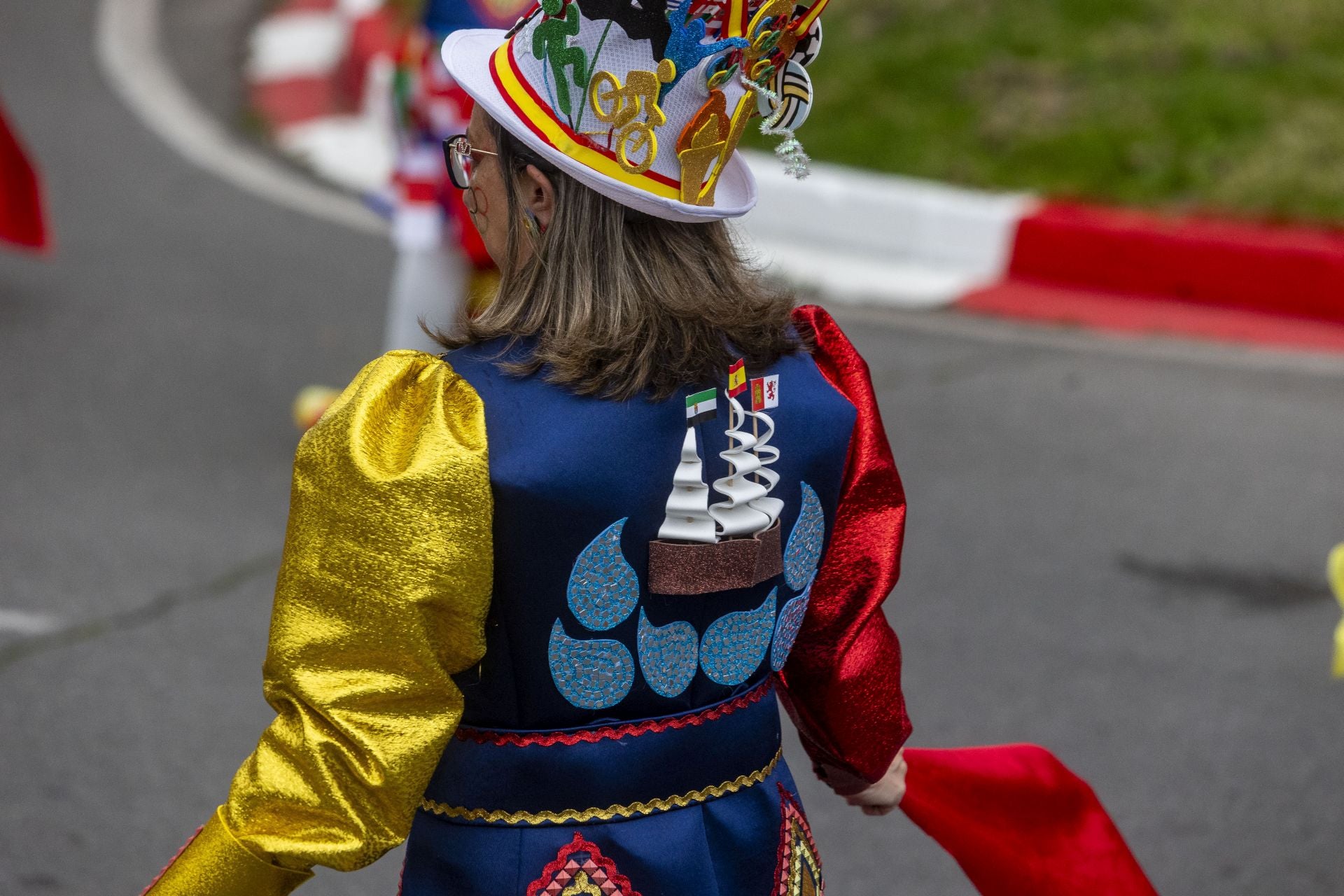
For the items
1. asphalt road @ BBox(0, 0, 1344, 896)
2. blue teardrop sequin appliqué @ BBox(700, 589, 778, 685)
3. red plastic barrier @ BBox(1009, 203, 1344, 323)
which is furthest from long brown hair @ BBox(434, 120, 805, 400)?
red plastic barrier @ BBox(1009, 203, 1344, 323)

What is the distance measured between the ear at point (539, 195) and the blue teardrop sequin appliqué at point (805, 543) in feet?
1.22

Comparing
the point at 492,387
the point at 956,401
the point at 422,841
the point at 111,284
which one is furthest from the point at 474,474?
the point at 111,284

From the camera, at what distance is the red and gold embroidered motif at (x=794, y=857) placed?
1738mm

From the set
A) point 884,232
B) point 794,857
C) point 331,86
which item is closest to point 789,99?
point 794,857

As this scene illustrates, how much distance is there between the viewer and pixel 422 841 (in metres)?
1.66

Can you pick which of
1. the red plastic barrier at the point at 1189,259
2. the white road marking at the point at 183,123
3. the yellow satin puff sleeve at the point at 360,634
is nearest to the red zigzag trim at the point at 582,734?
the yellow satin puff sleeve at the point at 360,634

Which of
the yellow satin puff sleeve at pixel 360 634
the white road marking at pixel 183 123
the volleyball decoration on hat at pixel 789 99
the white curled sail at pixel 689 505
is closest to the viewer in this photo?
the yellow satin puff sleeve at pixel 360 634

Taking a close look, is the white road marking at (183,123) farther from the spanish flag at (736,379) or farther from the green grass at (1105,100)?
the spanish flag at (736,379)

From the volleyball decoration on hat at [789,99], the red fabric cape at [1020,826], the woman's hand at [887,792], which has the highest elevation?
the volleyball decoration on hat at [789,99]

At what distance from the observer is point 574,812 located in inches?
63.0

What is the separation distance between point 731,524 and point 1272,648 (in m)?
2.98

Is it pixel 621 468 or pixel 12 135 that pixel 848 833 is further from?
pixel 12 135

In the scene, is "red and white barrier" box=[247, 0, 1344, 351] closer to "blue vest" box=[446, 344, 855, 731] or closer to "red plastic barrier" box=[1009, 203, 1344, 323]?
"red plastic barrier" box=[1009, 203, 1344, 323]

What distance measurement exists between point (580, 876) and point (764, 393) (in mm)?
493
